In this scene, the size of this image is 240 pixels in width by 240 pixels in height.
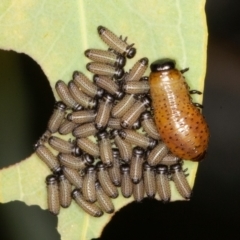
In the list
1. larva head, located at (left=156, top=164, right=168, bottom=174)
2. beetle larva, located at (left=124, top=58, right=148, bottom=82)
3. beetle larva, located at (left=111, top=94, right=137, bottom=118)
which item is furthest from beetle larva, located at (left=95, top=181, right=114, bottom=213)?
beetle larva, located at (left=124, top=58, right=148, bottom=82)

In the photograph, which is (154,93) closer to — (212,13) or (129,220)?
(212,13)

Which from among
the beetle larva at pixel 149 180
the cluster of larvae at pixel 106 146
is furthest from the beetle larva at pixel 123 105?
the beetle larva at pixel 149 180

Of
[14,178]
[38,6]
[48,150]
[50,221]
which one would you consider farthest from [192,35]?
[50,221]

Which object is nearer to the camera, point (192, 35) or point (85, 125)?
point (192, 35)

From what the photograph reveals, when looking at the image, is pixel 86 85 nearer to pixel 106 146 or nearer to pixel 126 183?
pixel 106 146

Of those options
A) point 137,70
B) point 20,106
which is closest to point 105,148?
point 137,70

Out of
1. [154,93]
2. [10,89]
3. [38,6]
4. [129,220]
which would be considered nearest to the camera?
[38,6]
